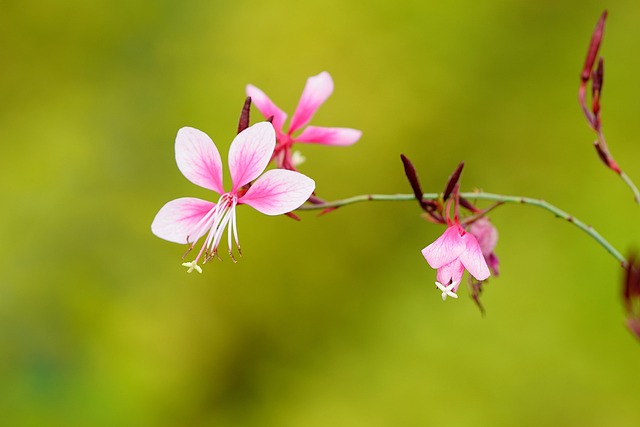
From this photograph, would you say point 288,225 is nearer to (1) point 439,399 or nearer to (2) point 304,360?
(2) point 304,360

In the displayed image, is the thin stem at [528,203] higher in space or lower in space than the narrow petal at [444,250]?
higher

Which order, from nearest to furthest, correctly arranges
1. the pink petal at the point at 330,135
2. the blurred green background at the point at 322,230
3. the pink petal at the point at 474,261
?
the pink petal at the point at 474,261, the pink petal at the point at 330,135, the blurred green background at the point at 322,230

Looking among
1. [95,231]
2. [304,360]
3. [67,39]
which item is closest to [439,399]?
[304,360]

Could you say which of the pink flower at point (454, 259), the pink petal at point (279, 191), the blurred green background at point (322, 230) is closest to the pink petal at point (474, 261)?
the pink flower at point (454, 259)

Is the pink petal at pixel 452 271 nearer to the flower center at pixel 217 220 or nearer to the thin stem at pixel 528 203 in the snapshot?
the thin stem at pixel 528 203

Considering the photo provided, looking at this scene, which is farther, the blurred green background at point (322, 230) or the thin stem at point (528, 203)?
the blurred green background at point (322, 230)

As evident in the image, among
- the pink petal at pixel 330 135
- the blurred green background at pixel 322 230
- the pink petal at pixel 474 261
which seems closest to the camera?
the pink petal at pixel 474 261

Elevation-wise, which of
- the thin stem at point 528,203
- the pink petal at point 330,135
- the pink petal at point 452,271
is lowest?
the pink petal at point 452,271

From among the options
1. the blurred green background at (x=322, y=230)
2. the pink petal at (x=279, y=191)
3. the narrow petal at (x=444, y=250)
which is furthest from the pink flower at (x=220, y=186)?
the blurred green background at (x=322, y=230)

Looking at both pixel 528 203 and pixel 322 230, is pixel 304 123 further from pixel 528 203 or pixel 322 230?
pixel 322 230
